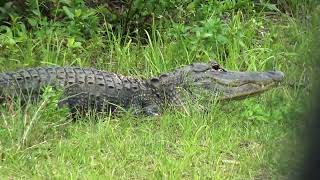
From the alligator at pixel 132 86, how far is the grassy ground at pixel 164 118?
0.16 meters

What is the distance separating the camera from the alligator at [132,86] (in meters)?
4.76

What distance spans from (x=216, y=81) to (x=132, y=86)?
0.67 metres

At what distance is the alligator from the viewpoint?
15.6 ft

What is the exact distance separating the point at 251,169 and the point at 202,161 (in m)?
0.27

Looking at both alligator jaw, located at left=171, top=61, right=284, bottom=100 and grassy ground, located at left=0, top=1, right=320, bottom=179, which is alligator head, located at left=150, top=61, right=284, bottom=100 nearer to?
alligator jaw, located at left=171, top=61, right=284, bottom=100

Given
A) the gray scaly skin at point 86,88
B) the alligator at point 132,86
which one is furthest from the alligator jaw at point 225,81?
the gray scaly skin at point 86,88

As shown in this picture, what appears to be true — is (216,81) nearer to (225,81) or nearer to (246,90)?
(225,81)

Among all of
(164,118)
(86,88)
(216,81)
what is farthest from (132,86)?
(164,118)

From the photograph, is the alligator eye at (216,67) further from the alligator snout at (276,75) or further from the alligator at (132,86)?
the alligator snout at (276,75)

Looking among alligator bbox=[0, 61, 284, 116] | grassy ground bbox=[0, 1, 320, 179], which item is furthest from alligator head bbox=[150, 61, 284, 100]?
grassy ground bbox=[0, 1, 320, 179]

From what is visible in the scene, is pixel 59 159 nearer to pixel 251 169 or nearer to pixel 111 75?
pixel 251 169

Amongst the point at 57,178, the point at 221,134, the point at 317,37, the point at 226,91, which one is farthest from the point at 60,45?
the point at 317,37

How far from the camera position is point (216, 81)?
5.12 metres

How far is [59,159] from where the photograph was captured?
3494mm
